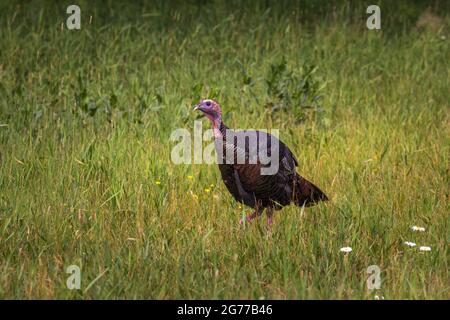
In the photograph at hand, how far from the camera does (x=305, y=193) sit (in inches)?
236

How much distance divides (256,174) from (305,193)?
472mm

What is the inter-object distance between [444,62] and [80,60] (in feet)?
12.3

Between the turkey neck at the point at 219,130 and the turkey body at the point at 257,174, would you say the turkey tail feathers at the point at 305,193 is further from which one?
the turkey neck at the point at 219,130

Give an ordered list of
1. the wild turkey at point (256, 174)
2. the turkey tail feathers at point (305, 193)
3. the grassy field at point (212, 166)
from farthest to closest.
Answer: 1. the turkey tail feathers at point (305, 193)
2. the wild turkey at point (256, 174)
3. the grassy field at point (212, 166)

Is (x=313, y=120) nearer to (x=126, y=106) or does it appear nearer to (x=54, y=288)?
(x=126, y=106)

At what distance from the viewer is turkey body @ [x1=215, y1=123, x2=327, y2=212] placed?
568cm

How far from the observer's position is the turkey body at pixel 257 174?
18.6 feet

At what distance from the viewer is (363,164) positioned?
683cm

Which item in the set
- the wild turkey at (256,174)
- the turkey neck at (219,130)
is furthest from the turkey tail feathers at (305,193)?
the turkey neck at (219,130)

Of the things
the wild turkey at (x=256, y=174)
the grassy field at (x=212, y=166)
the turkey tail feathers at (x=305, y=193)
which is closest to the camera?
the grassy field at (x=212, y=166)

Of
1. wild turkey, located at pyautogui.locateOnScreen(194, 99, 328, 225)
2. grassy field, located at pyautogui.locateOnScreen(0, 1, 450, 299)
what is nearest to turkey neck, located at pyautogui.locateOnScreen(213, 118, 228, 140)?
wild turkey, located at pyautogui.locateOnScreen(194, 99, 328, 225)

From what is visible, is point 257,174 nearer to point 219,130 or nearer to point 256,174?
point 256,174

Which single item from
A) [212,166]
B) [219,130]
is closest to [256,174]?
[219,130]

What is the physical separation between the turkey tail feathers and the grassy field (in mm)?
83
